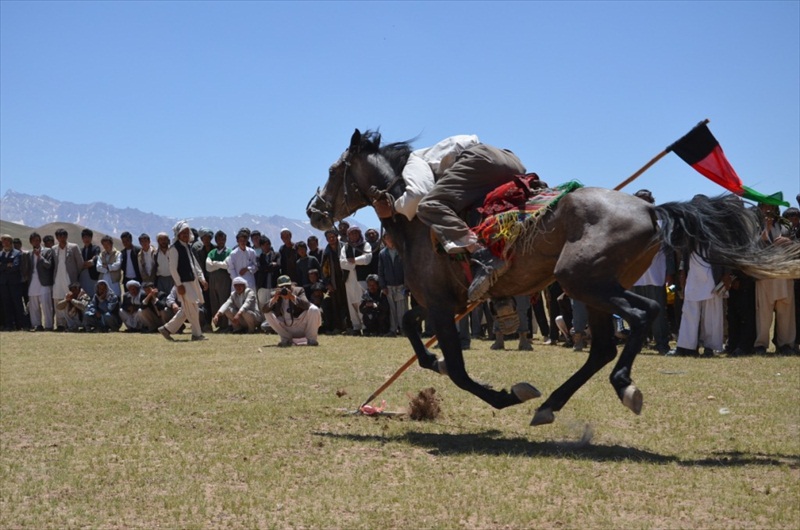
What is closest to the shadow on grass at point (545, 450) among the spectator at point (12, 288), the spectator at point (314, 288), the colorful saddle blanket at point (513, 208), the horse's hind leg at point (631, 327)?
the horse's hind leg at point (631, 327)

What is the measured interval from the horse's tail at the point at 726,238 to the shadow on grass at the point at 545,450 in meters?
1.43

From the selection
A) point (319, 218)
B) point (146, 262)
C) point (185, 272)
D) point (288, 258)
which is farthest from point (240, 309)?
point (319, 218)

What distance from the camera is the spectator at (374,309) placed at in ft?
64.0

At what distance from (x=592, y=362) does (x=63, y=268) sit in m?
18.2

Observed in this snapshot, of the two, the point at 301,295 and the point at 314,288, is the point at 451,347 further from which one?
the point at 314,288

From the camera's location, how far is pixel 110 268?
22.6 m

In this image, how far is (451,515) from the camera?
18.8ft

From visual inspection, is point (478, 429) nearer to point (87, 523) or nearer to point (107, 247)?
point (87, 523)

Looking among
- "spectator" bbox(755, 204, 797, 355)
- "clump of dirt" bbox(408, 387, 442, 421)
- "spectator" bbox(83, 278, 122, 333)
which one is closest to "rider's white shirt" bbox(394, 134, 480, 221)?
"clump of dirt" bbox(408, 387, 442, 421)

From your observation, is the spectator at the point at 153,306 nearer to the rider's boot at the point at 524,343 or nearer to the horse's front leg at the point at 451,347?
the rider's boot at the point at 524,343

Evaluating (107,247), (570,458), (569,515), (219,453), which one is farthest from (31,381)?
(107,247)

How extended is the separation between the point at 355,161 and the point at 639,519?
4.96m

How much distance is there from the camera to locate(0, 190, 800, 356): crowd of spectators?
15023 mm

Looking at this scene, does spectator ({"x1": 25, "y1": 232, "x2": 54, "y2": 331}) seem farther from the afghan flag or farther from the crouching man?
the afghan flag
